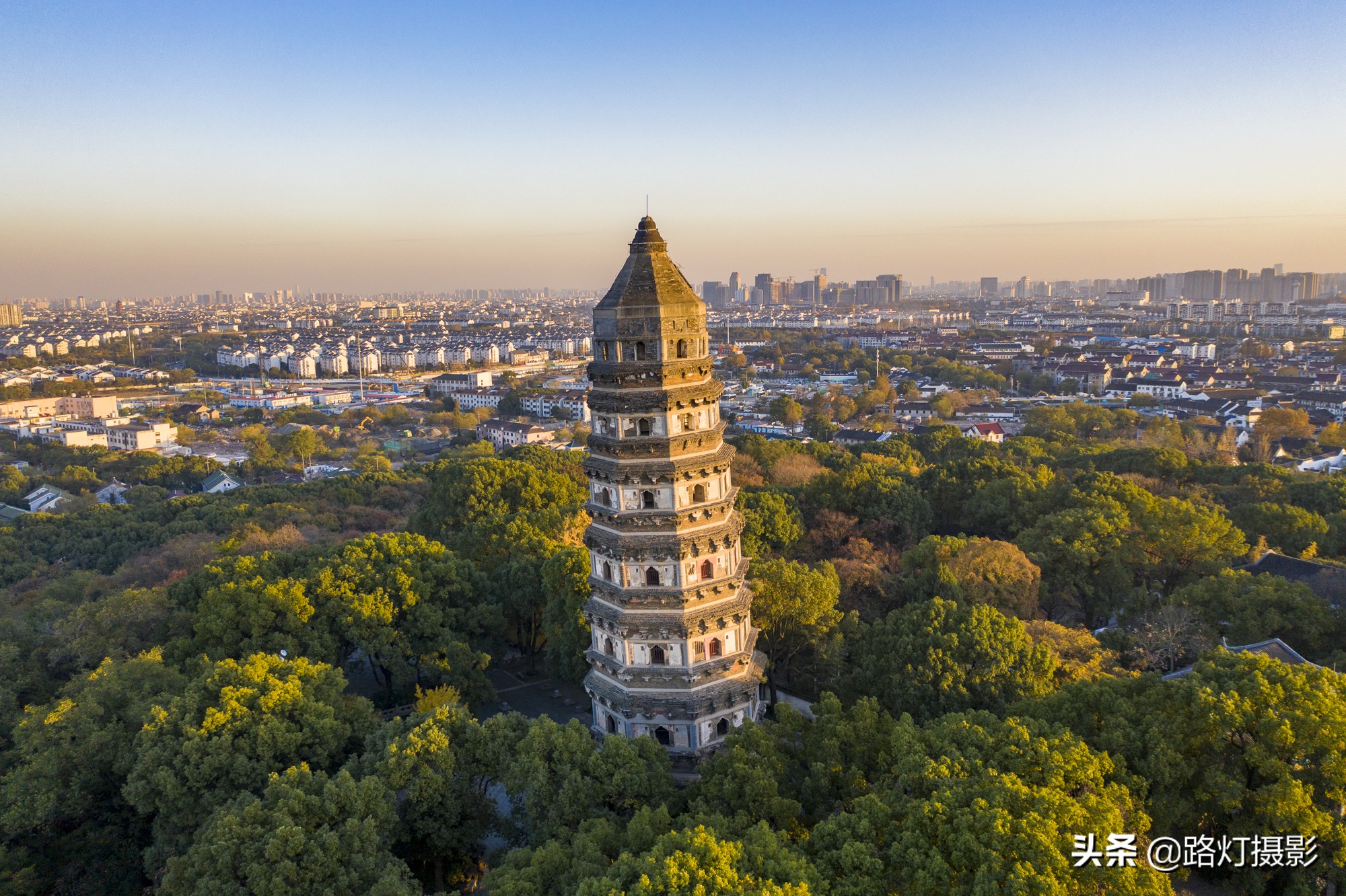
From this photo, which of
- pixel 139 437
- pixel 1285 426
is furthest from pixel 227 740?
pixel 1285 426

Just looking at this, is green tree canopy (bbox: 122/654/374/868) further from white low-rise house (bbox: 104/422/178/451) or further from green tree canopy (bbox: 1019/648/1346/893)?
white low-rise house (bbox: 104/422/178/451)

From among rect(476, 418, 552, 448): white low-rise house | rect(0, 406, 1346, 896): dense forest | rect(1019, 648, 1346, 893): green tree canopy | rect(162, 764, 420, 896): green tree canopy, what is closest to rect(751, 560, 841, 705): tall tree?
rect(0, 406, 1346, 896): dense forest

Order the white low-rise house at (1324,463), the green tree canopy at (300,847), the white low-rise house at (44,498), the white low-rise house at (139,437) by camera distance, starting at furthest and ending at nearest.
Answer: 1. the white low-rise house at (139,437)
2. the white low-rise house at (44,498)
3. the white low-rise house at (1324,463)
4. the green tree canopy at (300,847)

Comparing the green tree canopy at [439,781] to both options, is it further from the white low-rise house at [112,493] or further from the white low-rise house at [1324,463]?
the white low-rise house at [1324,463]

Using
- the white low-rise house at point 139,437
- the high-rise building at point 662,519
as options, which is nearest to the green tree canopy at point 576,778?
the high-rise building at point 662,519

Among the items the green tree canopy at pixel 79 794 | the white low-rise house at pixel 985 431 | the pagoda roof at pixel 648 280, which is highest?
the pagoda roof at pixel 648 280

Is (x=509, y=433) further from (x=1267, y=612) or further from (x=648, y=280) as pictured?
(x=1267, y=612)
